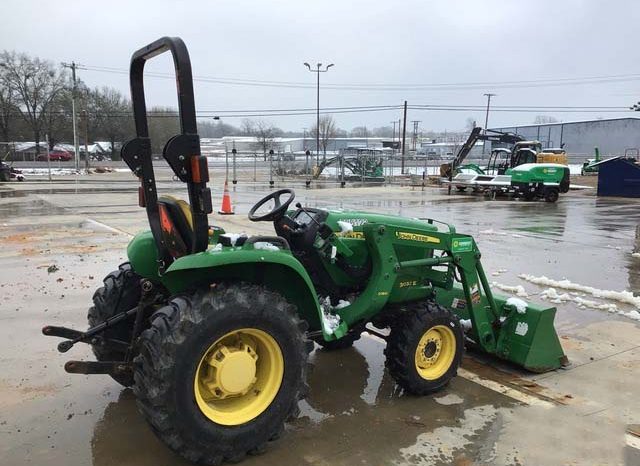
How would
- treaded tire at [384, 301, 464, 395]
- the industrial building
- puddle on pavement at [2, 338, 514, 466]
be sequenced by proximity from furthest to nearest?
the industrial building, treaded tire at [384, 301, 464, 395], puddle on pavement at [2, 338, 514, 466]

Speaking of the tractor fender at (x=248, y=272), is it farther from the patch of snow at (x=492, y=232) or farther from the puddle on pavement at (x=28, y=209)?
the puddle on pavement at (x=28, y=209)

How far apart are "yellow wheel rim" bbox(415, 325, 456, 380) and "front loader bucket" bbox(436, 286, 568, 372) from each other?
36 cm

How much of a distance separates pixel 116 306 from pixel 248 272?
109 centimetres

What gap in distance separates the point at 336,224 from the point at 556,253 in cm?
668

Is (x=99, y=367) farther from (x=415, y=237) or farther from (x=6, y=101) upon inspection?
(x=6, y=101)

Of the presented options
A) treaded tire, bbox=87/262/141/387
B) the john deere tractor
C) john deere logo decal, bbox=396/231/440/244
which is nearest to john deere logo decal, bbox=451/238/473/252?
the john deere tractor

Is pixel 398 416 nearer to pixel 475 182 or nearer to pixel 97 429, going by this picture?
pixel 97 429

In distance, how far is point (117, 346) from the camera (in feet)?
11.0

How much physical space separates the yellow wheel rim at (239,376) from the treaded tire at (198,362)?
40 millimetres

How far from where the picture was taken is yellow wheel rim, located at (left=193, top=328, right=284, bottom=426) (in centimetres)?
276

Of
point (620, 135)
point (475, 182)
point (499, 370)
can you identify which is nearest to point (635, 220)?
point (475, 182)

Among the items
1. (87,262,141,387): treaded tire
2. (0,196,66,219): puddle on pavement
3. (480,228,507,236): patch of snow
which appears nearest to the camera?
(87,262,141,387): treaded tire

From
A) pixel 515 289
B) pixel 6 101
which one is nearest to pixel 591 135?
pixel 6 101

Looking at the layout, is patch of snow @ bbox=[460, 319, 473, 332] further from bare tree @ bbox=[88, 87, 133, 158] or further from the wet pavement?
bare tree @ bbox=[88, 87, 133, 158]
